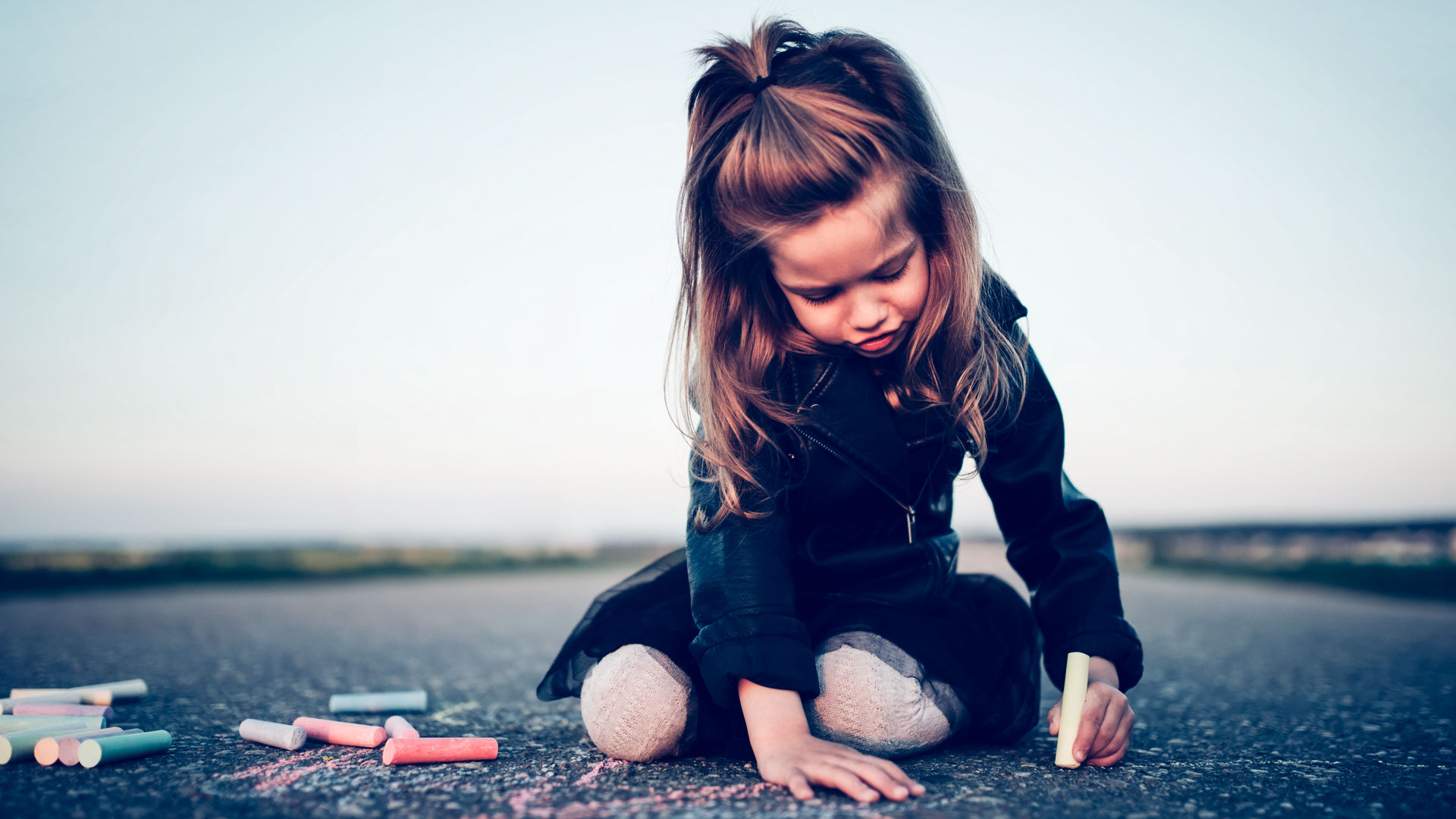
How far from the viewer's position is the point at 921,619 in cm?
182

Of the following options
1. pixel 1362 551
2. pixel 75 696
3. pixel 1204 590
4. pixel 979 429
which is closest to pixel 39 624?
pixel 75 696

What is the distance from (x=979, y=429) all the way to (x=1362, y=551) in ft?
24.2

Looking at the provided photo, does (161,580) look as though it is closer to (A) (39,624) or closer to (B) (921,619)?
(A) (39,624)

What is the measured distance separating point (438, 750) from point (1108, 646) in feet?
4.10

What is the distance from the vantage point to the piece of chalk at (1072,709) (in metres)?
1.57

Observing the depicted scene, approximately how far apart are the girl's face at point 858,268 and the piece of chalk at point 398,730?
1101mm

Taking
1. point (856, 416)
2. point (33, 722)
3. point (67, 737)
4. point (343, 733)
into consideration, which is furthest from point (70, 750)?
point (856, 416)

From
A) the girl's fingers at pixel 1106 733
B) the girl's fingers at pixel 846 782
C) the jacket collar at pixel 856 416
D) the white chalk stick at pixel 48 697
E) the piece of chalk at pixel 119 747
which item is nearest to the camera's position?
the girl's fingers at pixel 846 782

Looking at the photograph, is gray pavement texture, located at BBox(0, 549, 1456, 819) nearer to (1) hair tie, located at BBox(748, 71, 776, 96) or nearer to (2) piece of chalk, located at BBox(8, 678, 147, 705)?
(2) piece of chalk, located at BBox(8, 678, 147, 705)

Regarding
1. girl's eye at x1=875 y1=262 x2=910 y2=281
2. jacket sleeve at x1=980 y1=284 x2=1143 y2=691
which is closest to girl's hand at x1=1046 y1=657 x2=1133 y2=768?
jacket sleeve at x1=980 y1=284 x2=1143 y2=691

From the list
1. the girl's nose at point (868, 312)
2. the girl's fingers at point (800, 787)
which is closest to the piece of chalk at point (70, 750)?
the girl's fingers at point (800, 787)

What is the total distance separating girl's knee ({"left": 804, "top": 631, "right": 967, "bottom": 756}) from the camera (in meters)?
1.61

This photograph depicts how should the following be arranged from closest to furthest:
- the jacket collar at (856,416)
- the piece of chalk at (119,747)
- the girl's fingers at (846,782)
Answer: the girl's fingers at (846,782)
the piece of chalk at (119,747)
the jacket collar at (856,416)

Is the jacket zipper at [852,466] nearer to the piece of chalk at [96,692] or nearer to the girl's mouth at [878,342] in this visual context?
the girl's mouth at [878,342]
